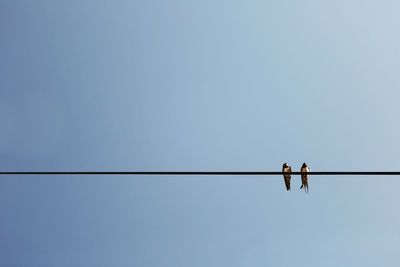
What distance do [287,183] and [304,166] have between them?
1.57 meters

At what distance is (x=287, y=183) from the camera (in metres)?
16.3

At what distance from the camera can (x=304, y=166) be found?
1688 centimetres
